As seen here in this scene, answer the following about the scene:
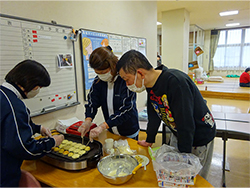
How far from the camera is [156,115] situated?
4.12 feet

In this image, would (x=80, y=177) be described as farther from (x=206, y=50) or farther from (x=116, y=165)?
(x=206, y=50)

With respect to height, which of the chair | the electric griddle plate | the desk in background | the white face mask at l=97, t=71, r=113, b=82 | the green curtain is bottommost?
the desk in background

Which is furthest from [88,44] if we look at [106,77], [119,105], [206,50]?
[206,50]

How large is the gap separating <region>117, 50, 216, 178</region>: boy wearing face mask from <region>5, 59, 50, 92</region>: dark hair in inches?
18.2

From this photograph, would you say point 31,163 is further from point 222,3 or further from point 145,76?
point 222,3

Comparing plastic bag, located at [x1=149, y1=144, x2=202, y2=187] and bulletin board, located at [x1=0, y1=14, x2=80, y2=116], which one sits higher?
bulletin board, located at [x1=0, y1=14, x2=80, y2=116]

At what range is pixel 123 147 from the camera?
127cm

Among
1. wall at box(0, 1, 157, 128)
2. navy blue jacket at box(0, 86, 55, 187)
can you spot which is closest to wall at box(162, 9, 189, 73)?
wall at box(0, 1, 157, 128)

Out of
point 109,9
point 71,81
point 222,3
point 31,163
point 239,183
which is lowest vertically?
point 239,183

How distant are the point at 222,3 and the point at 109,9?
4.01 meters

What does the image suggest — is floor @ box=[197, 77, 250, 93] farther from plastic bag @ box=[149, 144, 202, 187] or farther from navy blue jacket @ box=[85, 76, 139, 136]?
plastic bag @ box=[149, 144, 202, 187]

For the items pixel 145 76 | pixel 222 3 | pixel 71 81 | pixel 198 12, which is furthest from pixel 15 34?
pixel 198 12

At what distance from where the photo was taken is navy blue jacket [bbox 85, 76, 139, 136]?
4.42ft

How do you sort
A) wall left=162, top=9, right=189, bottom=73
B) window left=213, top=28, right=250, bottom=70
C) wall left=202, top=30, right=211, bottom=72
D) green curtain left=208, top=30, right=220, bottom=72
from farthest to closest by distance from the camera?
wall left=202, top=30, right=211, bottom=72 < green curtain left=208, top=30, right=220, bottom=72 < window left=213, top=28, right=250, bottom=70 < wall left=162, top=9, right=189, bottom=73
